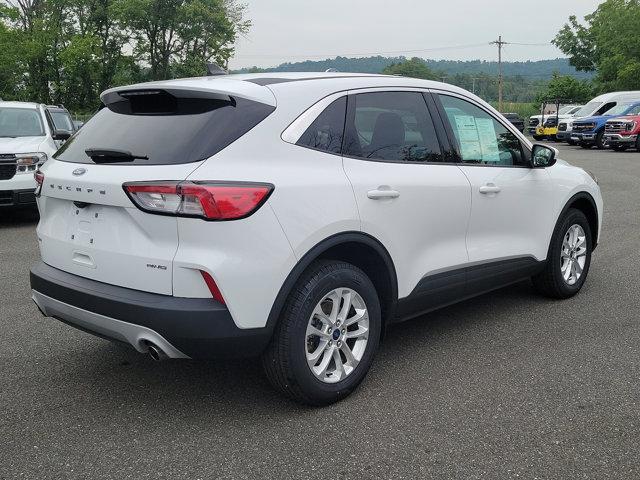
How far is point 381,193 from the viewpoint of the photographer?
3557 millimetres

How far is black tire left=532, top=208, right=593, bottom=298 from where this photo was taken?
16.9 ft

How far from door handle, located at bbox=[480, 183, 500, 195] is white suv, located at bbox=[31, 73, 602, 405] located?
0.06 m

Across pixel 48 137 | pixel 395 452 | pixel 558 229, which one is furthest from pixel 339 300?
pixel 48 137

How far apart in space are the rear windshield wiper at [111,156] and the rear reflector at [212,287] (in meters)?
0.65

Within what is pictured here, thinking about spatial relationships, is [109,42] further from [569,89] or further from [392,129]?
[392,129]

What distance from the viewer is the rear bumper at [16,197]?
8.94 meters

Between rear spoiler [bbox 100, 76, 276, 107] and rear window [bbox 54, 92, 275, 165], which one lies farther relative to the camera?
rear spoiler [bbox 100, 76, 276, 107]

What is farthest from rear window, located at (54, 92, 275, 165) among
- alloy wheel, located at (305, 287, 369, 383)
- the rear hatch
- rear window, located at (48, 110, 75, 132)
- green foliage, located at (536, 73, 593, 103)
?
green foliage, located at (536, 73, 593, 103)

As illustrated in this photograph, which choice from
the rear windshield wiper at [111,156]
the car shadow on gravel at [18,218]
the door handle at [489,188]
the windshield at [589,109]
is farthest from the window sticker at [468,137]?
the windshield at [589,109]

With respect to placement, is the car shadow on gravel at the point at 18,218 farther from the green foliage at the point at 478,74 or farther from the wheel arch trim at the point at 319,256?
the green foliage at the point at 478,74

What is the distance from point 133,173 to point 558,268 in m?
3.50

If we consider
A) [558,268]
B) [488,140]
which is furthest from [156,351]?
[558,268]

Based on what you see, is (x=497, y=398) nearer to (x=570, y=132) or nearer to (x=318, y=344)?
(x=318, y=344)

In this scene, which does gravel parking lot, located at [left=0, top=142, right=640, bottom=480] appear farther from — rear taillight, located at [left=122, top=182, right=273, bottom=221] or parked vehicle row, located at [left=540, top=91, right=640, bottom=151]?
parked vehicle row, located at [left=540, top=91, right=640, bottom=151]
